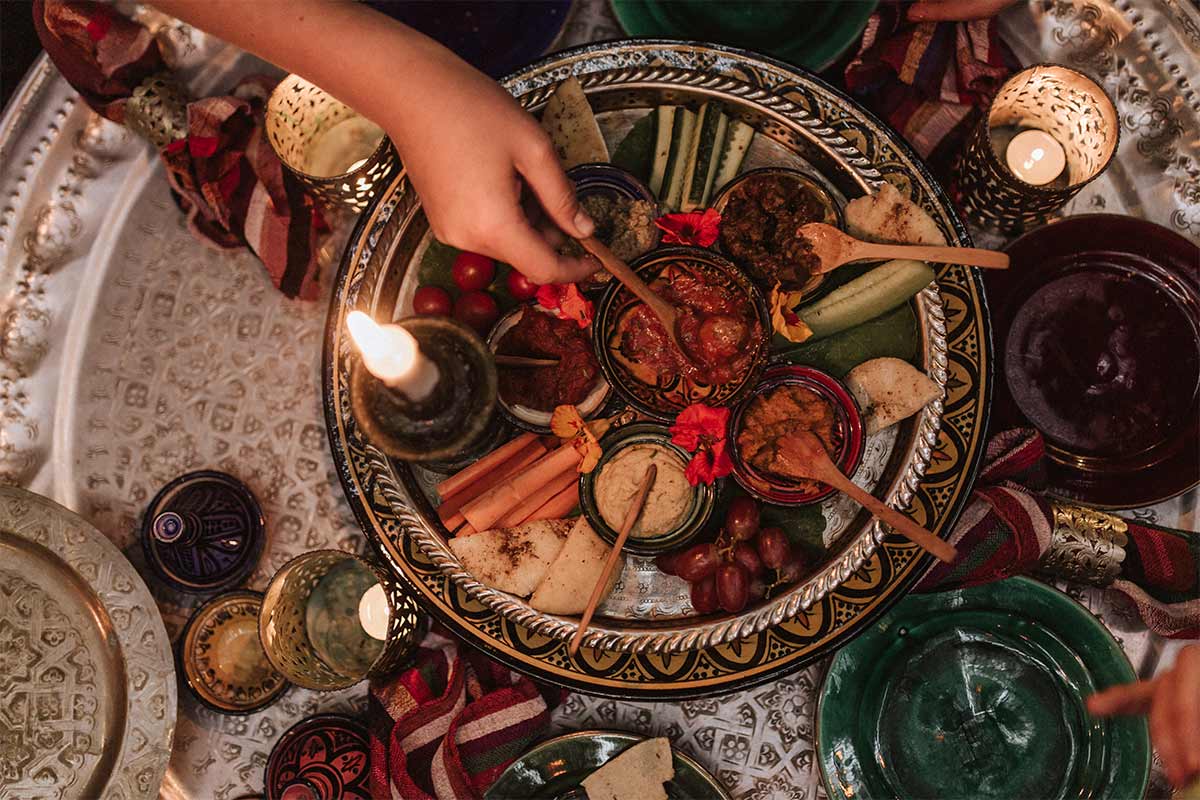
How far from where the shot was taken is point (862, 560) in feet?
6.43

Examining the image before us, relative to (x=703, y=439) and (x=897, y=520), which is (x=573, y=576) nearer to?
(x=703, y=439)

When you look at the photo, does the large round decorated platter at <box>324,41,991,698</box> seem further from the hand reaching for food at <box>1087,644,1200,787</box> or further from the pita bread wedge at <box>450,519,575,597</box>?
the hand reaching for food at <box>1087,644,1200,787</box>

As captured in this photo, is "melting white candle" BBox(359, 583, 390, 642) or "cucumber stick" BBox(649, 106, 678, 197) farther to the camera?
"melting white candle" BBox(359, 583, 390, 642)

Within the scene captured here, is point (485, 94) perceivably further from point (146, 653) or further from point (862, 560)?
point (146, 653)

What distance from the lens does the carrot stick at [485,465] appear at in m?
2.07

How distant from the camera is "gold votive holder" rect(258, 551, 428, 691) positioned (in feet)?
6.80

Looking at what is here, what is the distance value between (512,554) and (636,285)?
2.49 ft

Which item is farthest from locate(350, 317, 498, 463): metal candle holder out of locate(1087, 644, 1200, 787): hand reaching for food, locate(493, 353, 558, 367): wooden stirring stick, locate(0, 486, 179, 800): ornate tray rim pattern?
locate(1087, 644, 1200, 787): hand reaching for food

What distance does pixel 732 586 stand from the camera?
194 centimetres

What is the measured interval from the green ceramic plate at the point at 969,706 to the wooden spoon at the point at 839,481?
1.33 ft

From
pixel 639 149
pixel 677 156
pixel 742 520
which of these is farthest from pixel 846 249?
pixel 742 520

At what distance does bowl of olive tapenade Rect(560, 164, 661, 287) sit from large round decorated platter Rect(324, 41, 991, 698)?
0.14 metres

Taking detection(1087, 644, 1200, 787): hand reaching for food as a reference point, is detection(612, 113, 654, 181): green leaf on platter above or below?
above

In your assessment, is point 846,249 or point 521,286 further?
point 521,286
